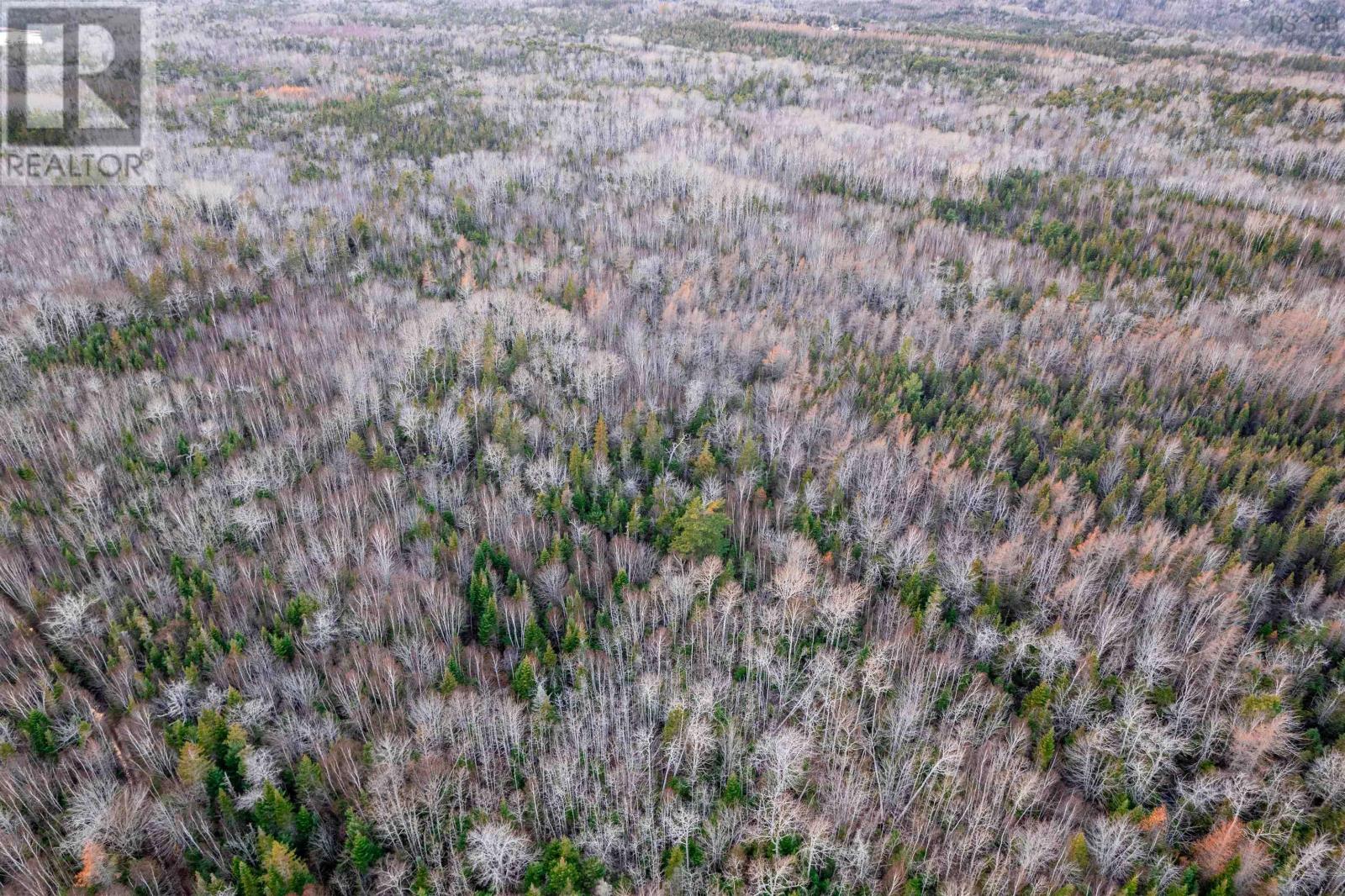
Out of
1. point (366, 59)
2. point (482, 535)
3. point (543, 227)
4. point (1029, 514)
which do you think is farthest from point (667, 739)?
point (366, 59)

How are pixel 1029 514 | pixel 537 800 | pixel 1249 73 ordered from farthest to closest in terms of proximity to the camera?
pixel 1249 73 < pixel 1029 514 < pixel 537 800

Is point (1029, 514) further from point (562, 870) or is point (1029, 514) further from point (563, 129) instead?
point (563, 129)

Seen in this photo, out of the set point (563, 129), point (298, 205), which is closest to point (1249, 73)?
point (563, 129)

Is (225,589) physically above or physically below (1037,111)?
below

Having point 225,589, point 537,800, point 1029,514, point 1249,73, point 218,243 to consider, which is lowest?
point 537,800

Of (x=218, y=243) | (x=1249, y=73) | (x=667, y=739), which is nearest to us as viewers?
(x=667, y=739)

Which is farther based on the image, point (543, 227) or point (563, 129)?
point (563, 129)
